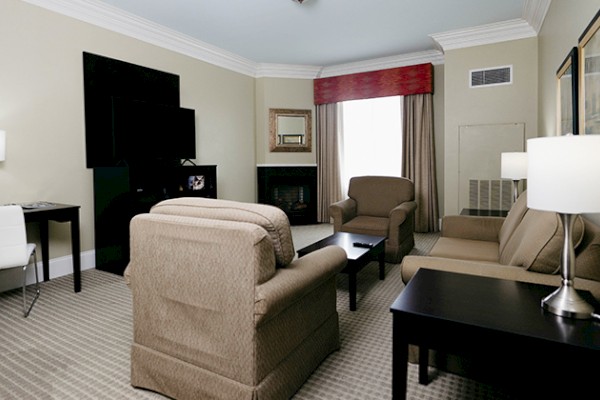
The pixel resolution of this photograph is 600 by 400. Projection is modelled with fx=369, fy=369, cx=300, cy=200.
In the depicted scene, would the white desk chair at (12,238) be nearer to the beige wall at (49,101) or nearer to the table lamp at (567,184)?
the beige wall at (49,101)

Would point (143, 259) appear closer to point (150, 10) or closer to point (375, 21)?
point (150, 10)

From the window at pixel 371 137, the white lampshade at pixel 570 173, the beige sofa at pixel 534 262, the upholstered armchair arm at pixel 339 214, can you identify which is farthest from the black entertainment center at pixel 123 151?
the white lampshade at pixel 570 173

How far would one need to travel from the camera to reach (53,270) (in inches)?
146

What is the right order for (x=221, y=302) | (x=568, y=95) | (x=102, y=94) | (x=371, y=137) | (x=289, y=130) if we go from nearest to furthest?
(x=221, y=302) < (x=568, y=95) < (x=102, y=94) < (x=371, y=137) < (x=289, y=130)

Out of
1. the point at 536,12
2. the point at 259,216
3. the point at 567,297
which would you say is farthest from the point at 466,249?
the point at 536,12

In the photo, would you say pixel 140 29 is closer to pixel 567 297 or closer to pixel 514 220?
pixel 514 220

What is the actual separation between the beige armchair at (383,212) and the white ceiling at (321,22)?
2014mm

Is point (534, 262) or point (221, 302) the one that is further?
point (534, 262)

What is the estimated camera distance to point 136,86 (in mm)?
4438

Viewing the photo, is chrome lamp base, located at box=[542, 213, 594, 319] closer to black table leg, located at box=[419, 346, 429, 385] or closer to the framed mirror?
black table leg, located at box=[419, 346, 429, 385]

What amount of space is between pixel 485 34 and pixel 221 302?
5.07 meters

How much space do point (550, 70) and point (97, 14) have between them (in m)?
4.82

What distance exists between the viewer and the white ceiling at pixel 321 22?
407 centimetres

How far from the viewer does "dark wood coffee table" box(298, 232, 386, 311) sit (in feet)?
9.34
